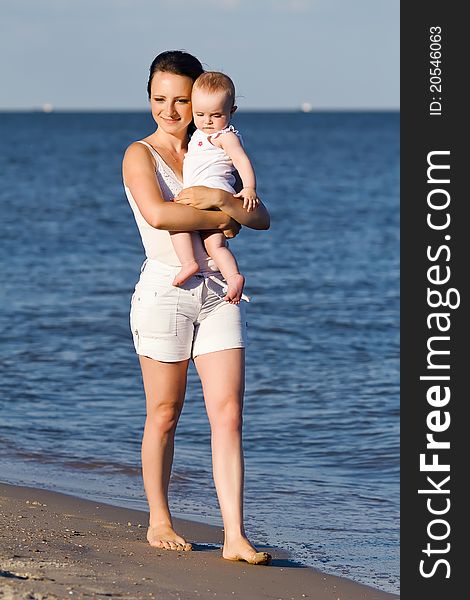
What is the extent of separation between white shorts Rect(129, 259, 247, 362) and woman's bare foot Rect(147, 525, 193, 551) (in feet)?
2.36

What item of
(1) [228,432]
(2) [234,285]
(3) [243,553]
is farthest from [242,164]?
(3) [243,553]

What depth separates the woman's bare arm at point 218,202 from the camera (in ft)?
15.2

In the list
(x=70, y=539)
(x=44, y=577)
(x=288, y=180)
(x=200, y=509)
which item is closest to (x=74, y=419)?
(x=200, y=509)

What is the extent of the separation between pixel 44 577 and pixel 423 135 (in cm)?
295

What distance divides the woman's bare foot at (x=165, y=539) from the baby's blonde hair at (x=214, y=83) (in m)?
1.76

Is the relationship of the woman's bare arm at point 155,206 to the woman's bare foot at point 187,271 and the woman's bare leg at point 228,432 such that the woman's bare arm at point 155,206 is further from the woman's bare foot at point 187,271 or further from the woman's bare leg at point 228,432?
the woman's bare leg at point 228,432

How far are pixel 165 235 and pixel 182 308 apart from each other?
12.0 inches

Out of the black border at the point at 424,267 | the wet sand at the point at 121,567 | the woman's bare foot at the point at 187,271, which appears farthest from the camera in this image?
the black border at the point at 424,267

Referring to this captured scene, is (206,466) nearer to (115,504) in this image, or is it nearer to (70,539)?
(115,504)

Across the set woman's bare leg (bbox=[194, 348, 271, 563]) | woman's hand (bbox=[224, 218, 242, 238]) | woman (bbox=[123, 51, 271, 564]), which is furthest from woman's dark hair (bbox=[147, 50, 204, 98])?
woman's bare leg (bbox=[194, 348, 271, 563])

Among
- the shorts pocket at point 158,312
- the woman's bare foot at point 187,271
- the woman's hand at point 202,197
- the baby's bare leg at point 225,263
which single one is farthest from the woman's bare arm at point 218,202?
the shorts pocket at point 158,312

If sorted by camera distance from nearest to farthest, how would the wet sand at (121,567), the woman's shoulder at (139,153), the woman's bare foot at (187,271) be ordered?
the wet sand at (121,567) < the woman's bare foot at (187,271) < the woman's shoulder at (139,153)

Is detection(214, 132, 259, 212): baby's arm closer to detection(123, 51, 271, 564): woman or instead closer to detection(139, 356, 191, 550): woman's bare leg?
detection(123, 51, 271, 564): woman

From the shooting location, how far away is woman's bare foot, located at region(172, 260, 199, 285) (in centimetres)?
461
